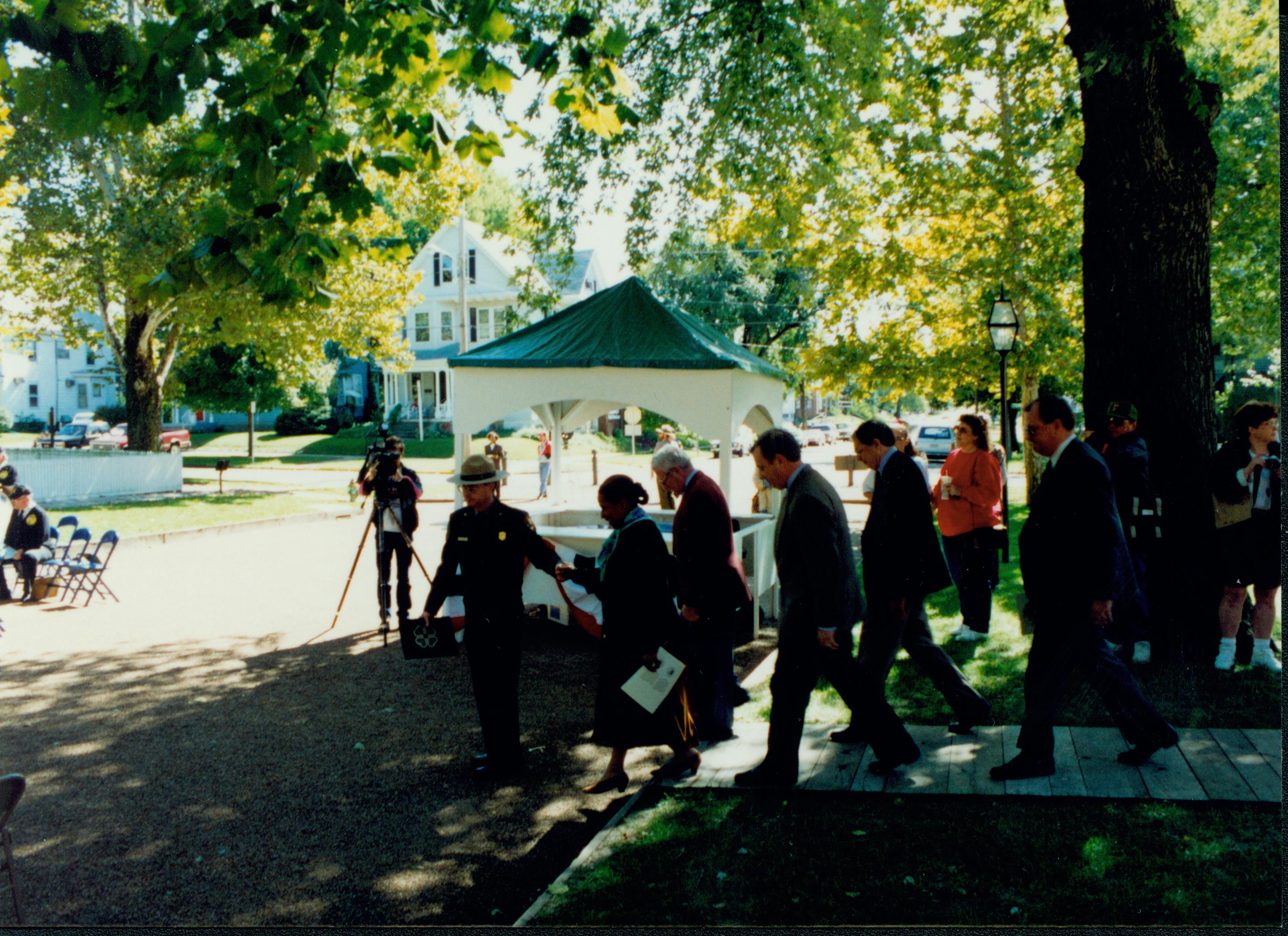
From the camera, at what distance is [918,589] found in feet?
17.3

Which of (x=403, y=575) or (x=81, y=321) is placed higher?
(x=81, y=321)

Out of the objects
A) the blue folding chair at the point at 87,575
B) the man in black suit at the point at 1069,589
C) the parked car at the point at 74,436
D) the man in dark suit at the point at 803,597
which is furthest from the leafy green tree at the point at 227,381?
the man in black suit at the point at 1069,589

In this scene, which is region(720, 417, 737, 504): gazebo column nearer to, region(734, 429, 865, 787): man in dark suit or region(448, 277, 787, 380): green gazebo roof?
region(448, 277, 787, 380): green gazebo roof

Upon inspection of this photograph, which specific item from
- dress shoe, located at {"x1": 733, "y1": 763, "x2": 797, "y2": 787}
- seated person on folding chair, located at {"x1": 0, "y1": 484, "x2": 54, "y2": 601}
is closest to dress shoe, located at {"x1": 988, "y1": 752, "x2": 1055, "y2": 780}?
dress shoe, located at {"x1": 733, "y1": 763, "x2": 797, "y2": 787}

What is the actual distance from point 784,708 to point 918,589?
958mm

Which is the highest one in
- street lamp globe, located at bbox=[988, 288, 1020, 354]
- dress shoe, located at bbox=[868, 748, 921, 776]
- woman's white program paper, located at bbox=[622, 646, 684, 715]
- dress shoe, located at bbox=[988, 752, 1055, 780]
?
street lamp globe, located at bbox=[988, 288, 1020, 354]

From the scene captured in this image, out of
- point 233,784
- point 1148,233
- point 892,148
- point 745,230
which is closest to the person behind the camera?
point 233,784

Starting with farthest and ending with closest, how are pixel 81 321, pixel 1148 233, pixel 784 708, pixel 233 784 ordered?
pixel 81 321
pixel 1148 233
pixel 233 784
pixel 784 708

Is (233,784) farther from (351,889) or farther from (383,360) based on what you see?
(383,360)

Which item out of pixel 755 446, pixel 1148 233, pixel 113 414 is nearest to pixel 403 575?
pixel 755 446

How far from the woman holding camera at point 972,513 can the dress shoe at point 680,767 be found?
3430 millimetres

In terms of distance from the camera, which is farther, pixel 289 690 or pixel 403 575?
pixel 403 575

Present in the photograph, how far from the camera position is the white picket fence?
19.6 m

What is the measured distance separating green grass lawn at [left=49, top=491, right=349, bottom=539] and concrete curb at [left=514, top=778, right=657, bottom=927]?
12605mm
